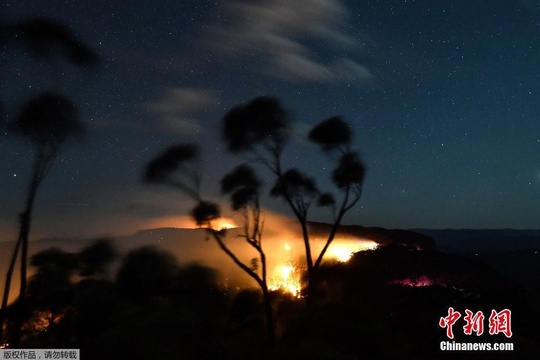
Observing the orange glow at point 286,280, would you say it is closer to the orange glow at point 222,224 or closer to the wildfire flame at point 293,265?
the wildfire flame at point 293,265

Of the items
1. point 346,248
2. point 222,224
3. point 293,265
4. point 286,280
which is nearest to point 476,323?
point 222,224

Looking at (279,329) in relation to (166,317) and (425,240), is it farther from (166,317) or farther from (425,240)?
(425,240)

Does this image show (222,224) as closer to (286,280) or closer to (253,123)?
(253,123)

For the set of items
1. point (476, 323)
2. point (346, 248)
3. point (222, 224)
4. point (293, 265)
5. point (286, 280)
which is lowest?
point (476, 323)

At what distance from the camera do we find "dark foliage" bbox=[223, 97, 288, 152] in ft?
68.0

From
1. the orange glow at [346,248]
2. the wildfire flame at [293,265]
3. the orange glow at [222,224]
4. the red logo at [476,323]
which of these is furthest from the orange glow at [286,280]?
the red logo at [476,323]

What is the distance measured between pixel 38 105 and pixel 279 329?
14.6 m

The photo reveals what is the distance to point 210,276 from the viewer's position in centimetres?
2744

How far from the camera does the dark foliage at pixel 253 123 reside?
20.7 meters

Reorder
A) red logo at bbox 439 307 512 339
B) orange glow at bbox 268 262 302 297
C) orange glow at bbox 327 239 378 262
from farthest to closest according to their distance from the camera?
1. orange glow at bbox 327 239 378 262
2. orange glow at bbox 268 262 302 297
3. red logo at bbox 439 307 512 339

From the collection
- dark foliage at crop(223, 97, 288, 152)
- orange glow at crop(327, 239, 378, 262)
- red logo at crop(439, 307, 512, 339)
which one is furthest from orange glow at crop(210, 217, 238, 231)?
orange glow at crop(327, 239, 378, 262)

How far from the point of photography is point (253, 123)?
2086cm

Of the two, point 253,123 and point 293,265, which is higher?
point 253,123

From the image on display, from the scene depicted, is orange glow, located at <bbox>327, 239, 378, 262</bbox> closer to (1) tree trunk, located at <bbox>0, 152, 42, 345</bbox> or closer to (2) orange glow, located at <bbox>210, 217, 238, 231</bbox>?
(2) orange glow, located at <bbox>210, 217, 238, 231</bbox>
